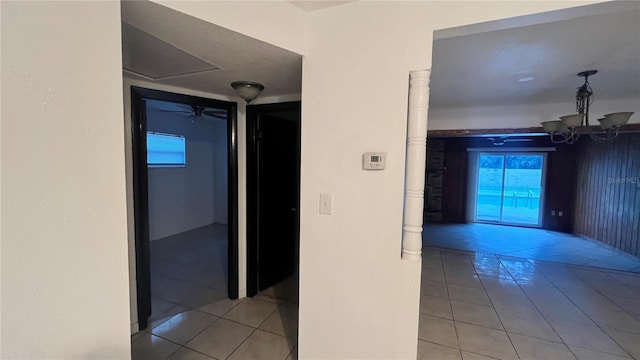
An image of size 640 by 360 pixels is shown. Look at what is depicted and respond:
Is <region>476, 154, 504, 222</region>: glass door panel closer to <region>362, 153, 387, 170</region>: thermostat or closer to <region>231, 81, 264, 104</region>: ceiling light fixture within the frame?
<region>231, 81, 264, 104</region>: ceiling light fixture

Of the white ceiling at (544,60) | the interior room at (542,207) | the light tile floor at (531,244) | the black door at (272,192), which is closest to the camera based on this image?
the white ceiling at (544,60)

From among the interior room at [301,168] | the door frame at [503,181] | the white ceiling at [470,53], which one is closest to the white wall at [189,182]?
the interior room at [301,168]

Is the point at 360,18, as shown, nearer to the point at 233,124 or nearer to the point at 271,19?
the point at 271,19

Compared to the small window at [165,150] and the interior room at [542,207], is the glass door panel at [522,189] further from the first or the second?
the small window at [165,150]

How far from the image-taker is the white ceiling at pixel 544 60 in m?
1.73

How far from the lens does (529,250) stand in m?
5.00

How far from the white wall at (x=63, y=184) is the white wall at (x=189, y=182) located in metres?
4.21

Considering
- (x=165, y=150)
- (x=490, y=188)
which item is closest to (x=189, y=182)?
(x=165, y=150)

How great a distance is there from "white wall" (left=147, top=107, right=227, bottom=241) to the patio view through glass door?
21.9 ft

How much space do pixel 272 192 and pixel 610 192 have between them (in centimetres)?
646

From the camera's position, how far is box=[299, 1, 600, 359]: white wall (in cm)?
141

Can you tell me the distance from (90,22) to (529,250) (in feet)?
20.8

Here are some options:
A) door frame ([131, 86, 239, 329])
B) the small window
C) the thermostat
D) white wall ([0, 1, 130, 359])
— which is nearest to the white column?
the thermostat

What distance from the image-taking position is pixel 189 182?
18.1 ft
